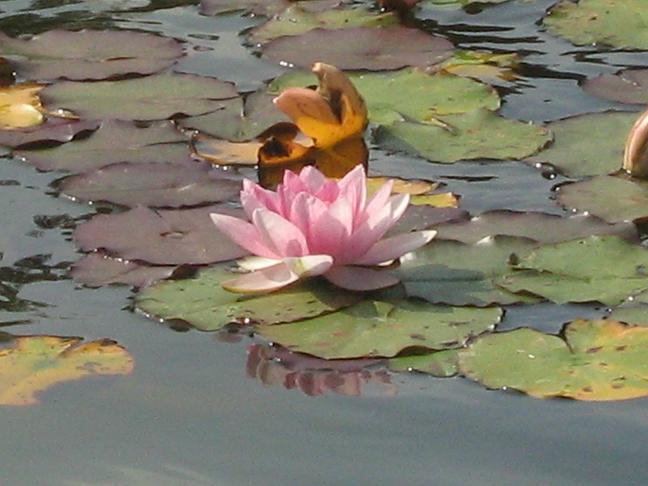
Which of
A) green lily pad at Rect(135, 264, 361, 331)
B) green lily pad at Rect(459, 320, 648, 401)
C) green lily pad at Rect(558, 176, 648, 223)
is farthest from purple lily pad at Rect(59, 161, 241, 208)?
green lily pad at Rect(459, 320, 648, 401)

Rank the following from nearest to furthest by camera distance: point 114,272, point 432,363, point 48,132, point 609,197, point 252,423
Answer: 1. point 252,423
2. point 432,363
3. point 114,272
4. point 609,197
5. point 48,132

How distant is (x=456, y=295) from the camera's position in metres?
2.06

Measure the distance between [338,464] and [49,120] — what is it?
3.92 feet

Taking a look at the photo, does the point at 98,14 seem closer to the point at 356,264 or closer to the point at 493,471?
the point at 356,264

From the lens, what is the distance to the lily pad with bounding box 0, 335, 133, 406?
190 centimetres

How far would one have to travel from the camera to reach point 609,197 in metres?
2.35

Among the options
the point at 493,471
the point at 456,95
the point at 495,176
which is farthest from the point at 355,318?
the point at 456,95

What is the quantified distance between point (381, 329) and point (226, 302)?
22 cm

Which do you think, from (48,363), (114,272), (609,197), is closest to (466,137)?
(609,197)

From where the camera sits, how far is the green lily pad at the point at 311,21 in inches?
122

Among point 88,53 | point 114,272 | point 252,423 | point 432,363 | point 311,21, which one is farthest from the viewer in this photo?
point 311,21

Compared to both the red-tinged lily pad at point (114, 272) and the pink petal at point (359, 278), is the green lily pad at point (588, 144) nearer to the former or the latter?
the pink petal at point (359, 278)

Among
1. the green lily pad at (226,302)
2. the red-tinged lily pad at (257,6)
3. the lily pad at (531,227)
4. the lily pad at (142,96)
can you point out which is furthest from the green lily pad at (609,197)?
the red-tinged lily pad at (257,6)

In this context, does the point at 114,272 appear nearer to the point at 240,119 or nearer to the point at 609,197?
the point at 240,119
